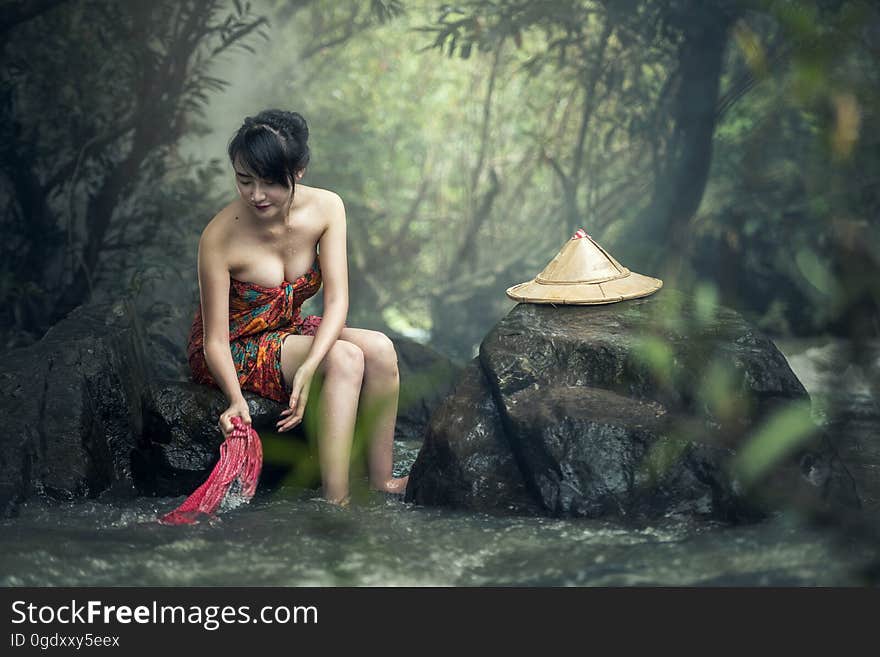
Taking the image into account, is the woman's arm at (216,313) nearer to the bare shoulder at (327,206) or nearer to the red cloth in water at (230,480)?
the red cloth in water at (230,480)

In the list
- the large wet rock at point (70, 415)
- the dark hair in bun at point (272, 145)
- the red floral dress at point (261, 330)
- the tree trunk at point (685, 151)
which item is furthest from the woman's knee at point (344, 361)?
the tree trunk at point (685, 151)

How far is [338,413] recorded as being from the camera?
320 centimetres

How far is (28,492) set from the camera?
321cm

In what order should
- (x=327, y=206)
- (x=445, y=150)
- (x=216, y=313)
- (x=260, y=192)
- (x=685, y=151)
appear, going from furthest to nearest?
1. (x=445, y=150)
2. (x=685, y=151)
3. (x=327, y=206)
4. (x=216, y=313)
5. (x=260, y=192)

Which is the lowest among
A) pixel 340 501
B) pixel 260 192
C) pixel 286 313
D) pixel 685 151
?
pixel 340 501

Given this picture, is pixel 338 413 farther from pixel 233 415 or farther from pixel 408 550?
pixel 408 550

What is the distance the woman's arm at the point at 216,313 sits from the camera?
10.4ft

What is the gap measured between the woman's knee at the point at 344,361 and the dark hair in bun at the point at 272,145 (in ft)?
1.83

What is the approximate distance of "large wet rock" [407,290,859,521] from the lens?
2.83m

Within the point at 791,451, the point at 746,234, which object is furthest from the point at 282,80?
the point at 791,451

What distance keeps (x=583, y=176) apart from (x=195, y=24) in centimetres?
379

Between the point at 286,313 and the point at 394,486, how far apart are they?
2.23 feet

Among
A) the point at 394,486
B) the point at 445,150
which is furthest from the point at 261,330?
the point at 445,150

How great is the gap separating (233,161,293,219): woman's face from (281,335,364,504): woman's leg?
1.58 ft
